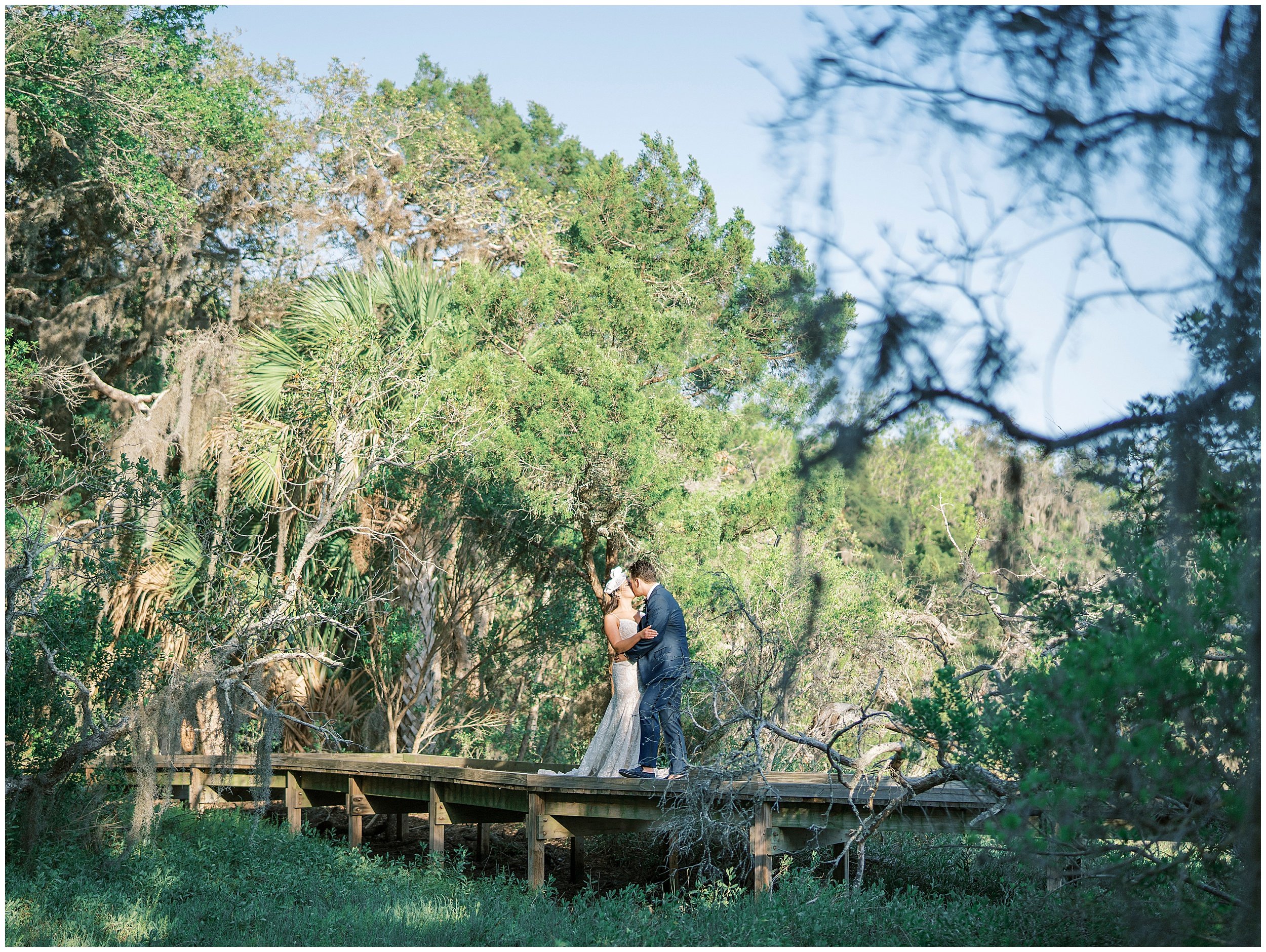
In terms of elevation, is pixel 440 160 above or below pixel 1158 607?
above

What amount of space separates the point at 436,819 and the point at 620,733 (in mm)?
2164

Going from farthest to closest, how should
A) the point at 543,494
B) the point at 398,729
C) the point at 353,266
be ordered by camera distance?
1. the point at 353,266
2. the point at 398,729
3. the point at 543,494

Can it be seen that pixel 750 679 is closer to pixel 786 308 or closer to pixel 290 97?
pixel 786 308

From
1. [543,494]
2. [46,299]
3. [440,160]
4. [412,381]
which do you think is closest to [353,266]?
[440,160]

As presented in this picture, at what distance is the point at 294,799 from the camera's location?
11.0 metres

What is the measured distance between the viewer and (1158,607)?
4.55 meters

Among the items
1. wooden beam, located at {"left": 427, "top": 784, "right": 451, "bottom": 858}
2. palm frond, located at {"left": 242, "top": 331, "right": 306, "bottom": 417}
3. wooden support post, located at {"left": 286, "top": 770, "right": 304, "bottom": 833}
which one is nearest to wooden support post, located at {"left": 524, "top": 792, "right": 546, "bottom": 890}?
wooden beam, located at {"left": 427, "top": 784, "right": 451, "bottom": 858}

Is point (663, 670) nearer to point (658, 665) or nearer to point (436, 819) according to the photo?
point (658, 665)

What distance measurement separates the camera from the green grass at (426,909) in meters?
6.32

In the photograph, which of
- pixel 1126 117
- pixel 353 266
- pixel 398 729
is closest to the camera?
pixel 1126 117

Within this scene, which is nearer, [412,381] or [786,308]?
[786,308]

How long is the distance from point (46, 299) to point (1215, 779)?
15060mm

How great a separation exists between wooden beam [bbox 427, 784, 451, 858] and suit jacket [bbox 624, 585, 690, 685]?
2.80 metres

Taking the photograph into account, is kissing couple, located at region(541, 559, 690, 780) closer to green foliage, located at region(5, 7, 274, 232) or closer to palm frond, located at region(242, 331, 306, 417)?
palm frond, located at region(242, 331, 306, 417)
